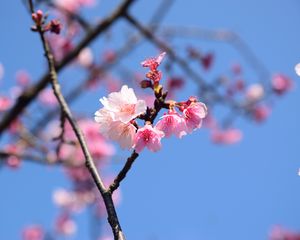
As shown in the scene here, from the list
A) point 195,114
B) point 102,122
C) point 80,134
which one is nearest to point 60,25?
point 80,134

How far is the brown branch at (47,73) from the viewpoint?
305 cm

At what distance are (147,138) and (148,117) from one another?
68mm

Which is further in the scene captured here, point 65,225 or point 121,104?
point 65,225

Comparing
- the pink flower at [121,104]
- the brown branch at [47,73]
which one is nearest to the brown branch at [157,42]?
the brown branch at [47,73]

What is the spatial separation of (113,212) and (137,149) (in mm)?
200

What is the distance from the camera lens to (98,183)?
125cm

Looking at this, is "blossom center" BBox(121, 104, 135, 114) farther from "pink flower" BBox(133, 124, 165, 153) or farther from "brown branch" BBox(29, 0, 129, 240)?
"brown branch" BBox(29, 0, 129, 240)

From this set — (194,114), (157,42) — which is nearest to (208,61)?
(157,42)

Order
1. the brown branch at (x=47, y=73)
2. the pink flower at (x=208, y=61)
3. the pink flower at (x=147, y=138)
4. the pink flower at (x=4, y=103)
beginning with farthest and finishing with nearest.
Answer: the pink flower at (x=208, y=61), the pink flower at (x=4, y=103), the brown branch at (x=47, y=73), the pink flower at (x=147, y=138)

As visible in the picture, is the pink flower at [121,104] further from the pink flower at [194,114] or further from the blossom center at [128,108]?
the pink flower at [194,114]

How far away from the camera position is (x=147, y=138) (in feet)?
3.98

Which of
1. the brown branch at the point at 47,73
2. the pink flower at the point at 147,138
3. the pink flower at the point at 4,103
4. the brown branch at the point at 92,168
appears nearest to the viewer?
the brown branch at the point at 92,168

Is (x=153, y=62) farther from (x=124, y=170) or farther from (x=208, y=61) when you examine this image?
(x=208, y=61)

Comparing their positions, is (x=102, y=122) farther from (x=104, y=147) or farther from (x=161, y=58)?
(x=104, y=147)
